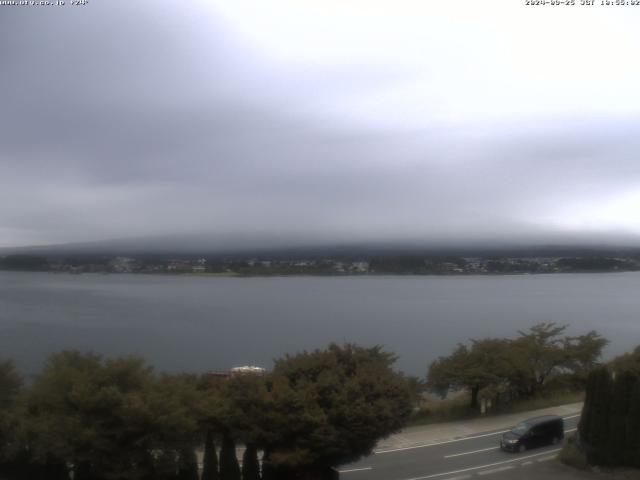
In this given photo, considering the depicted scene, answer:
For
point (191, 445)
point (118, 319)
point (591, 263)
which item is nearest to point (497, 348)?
point (191, 445)

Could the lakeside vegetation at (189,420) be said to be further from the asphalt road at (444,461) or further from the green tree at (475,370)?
the green tree at (475,370)

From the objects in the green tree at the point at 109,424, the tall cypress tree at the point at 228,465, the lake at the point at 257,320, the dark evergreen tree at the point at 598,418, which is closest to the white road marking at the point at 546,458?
the dark evergreen tree at the point at 598,418

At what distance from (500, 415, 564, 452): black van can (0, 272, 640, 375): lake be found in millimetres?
24360

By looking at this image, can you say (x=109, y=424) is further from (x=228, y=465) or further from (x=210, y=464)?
(x=228, y=465)

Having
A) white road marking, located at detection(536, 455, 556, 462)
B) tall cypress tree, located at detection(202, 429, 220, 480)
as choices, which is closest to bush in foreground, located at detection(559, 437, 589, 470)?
white road marking, located at detection(536, 455, 556, 462)

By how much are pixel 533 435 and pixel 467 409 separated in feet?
22.3

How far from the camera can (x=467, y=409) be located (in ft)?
81.1

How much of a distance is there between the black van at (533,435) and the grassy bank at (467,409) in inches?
179

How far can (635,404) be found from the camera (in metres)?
15.0

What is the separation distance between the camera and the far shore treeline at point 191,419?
11688mm

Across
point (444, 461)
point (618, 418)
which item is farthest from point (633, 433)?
point (444, 461)

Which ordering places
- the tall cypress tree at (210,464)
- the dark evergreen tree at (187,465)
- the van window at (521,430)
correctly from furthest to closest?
the van window at (521,430), the tall cypress tree at (210,464), the dark evergreen tree at (187,465)

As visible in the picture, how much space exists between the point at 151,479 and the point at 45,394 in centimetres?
262

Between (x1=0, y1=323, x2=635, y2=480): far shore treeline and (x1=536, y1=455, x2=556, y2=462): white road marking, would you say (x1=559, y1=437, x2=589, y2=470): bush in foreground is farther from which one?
(x1=0, y1=323, x2=635, y2=480): far shore treeline
